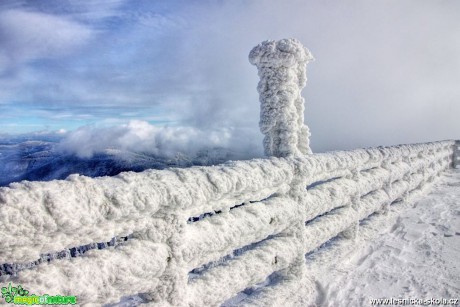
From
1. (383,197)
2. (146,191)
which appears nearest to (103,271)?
(146,191)

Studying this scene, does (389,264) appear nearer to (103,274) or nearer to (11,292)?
(103,274)

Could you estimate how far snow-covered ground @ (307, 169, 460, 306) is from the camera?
263 cm

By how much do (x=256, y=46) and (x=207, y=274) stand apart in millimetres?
2046

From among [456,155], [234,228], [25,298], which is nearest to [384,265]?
[234,228]

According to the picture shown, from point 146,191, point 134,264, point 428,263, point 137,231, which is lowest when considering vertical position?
point 428,263

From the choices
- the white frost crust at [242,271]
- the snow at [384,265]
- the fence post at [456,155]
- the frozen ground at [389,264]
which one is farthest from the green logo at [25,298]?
the fence post at [456,155]

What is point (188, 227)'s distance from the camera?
179 centimetres

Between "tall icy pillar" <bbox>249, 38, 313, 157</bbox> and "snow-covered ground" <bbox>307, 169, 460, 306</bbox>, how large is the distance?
1248mm

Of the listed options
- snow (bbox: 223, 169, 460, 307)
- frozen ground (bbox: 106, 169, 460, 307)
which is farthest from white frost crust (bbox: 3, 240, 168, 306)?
snow (bbox: 223, 169, 460, 307)

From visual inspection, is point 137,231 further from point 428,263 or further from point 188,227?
point 428,263

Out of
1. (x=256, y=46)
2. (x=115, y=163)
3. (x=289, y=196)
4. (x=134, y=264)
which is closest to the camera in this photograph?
(x=134, y=264)

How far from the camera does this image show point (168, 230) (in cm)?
163

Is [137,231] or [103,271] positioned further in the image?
[137,231]

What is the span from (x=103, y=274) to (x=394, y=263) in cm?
294
